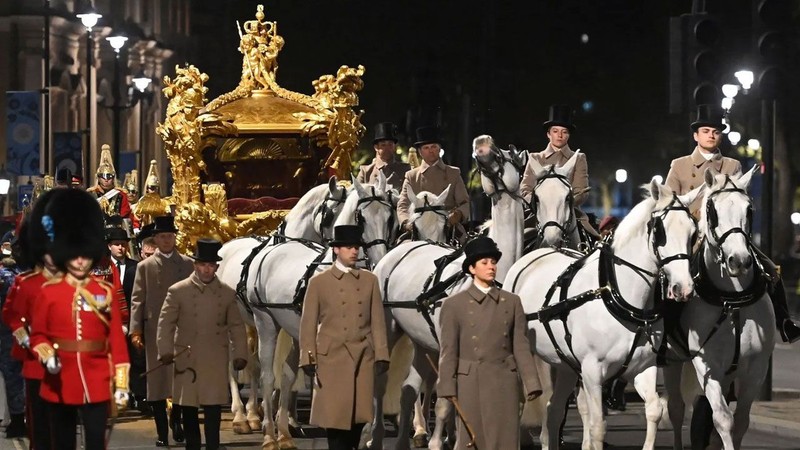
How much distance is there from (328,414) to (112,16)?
60.9 m

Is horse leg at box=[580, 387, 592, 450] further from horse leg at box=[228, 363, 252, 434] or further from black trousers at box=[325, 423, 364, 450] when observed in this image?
horse leg at box=[228, 363, 252, 434]

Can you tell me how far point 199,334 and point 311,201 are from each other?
354 centimetres

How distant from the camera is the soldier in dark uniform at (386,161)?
2066 cm

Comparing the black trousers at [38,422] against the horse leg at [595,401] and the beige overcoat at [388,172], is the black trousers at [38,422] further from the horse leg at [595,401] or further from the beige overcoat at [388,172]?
the beige overcoat at [388,172]

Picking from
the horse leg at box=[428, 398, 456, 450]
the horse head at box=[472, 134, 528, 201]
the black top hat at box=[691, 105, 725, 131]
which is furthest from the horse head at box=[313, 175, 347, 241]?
the black top hat at box=[691, 105, 725, 131]

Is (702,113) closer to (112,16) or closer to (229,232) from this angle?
(229,232)

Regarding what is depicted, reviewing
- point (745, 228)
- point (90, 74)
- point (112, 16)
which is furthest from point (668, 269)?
point (112, 16)

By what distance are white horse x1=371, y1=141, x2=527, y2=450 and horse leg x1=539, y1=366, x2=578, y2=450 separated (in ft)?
2.97

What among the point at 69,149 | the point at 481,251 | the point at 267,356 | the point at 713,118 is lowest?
the point at 267,356

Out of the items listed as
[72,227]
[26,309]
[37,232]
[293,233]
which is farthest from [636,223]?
[293,233]

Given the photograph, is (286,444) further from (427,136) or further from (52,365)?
(52,365)

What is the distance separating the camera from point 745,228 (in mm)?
15352

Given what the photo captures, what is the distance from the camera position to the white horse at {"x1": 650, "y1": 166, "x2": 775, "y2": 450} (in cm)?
1525

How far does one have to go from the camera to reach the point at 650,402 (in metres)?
15.1
